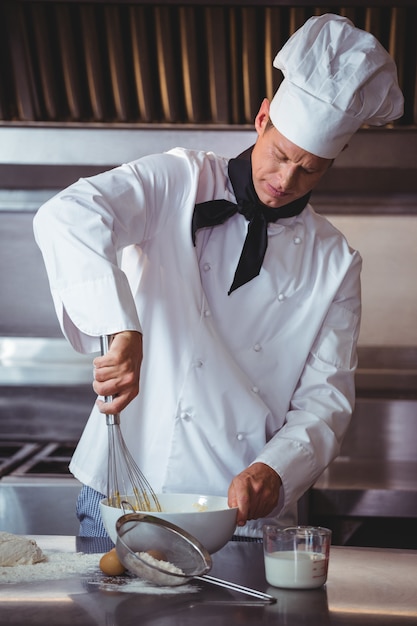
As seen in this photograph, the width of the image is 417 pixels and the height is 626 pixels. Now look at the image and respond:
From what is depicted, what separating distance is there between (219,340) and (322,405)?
240 mm

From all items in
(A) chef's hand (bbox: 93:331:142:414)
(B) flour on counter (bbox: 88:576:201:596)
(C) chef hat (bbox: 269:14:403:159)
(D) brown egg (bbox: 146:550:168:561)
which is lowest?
(B) flour on counter (bbox: 88:576:201:596)

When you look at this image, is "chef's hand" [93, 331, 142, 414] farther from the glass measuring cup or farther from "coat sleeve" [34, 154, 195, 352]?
the glass measuring cup

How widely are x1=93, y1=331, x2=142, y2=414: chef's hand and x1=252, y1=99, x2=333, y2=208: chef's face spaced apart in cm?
51

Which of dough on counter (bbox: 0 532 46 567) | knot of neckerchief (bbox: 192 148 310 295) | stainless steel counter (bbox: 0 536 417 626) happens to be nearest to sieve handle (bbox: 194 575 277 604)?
stainless steel counter (bbox: 0 536 417 626)

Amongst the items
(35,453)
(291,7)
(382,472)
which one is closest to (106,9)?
(291,7)

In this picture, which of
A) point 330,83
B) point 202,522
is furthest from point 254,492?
point 330,83

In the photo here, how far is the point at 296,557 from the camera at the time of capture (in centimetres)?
118

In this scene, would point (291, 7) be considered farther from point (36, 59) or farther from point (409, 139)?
point (36, 59)

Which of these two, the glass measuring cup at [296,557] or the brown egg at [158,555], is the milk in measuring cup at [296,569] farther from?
the brown egg at [158,555]

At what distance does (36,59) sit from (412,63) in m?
1.18

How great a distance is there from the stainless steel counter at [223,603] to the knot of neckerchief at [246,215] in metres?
0.62

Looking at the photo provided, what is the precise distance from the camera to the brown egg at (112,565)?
1.21 metres

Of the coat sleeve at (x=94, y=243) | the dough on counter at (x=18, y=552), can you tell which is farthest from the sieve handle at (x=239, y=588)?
Answer: the coat sleeve at (x=94, y=243)

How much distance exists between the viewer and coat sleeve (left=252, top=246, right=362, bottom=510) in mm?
1547
